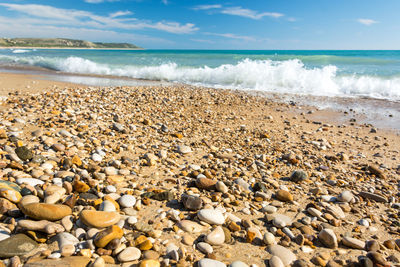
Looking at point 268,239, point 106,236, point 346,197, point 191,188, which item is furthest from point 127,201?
point 346,197

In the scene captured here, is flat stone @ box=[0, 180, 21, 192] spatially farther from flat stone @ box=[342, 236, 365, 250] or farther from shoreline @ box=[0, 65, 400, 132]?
shoreline @ box=[0, 65, 400, 132]

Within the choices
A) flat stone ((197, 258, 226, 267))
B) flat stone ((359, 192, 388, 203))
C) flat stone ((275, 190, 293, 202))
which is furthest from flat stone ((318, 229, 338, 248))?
flat stone ((359, 192, 388, 203))

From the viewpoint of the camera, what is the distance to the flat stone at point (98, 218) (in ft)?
5.76

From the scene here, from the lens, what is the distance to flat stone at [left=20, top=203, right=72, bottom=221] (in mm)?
1710

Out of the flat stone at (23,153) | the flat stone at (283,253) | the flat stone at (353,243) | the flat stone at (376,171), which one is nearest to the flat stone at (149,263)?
the flat stone at (283,253)

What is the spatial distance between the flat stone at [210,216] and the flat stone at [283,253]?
420 millimetres

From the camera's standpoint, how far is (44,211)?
1.73 m

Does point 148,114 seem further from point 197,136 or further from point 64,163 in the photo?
point 64,163

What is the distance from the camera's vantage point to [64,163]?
266 centimetres

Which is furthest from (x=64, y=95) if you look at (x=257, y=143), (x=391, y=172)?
(x=391, y=172)

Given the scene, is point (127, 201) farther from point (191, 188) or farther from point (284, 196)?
point (284, 196)

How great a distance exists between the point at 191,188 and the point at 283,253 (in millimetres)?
1082

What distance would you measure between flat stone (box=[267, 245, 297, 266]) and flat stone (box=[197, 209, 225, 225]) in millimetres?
420

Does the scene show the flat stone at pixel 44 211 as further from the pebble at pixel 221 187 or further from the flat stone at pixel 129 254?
the pebble at pixel 221 187
